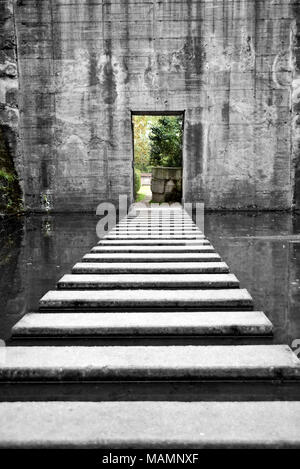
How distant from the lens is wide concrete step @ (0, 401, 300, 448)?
3.80 ft

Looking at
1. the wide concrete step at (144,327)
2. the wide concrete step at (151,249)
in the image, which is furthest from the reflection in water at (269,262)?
the wide concrete step at (151,249)

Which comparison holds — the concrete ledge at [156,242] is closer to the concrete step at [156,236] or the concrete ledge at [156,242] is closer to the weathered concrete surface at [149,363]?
the concrete step at [156,236]

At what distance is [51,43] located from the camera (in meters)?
9.23

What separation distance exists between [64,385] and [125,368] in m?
0.27

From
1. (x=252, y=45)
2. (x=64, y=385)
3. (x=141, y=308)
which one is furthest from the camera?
(x=252, y=45)

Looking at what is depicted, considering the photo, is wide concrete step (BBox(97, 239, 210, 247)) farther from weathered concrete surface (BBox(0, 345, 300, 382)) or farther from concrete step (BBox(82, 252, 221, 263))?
weathered concrete surface (BBox(0, 345, 300, 382))

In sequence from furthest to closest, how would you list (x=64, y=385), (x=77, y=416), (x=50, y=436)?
1. (x=64, y=385)
2. (x=77, y=416)
3. (x=50, y=436)

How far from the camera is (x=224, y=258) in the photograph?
13.3 feet

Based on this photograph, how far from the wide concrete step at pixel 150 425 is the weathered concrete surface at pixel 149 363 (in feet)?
0.71

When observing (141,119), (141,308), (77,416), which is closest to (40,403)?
(77,416)

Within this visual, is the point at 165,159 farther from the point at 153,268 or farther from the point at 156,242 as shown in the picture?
the point at 153,268

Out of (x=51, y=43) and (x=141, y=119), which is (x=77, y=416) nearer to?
(x=51, y=43)

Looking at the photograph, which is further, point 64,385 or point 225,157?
point 225,157

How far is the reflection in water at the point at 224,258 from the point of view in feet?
8.24
